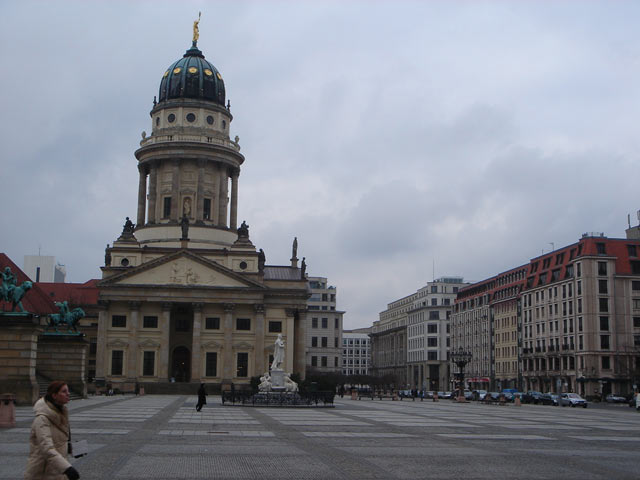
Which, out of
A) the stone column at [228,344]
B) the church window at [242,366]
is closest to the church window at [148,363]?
the stone column at [228,344]

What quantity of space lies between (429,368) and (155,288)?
259 ft

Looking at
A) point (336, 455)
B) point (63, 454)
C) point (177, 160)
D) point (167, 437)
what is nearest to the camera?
point (63, 454)

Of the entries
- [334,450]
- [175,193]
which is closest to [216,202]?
[175,193]

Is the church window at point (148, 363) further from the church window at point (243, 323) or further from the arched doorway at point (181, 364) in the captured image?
the church window at point (243, 323)

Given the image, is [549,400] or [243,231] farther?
[243,231]

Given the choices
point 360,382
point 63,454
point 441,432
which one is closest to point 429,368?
point 360,382

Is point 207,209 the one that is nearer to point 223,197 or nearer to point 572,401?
point 223,197

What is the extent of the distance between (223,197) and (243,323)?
19.1 meters

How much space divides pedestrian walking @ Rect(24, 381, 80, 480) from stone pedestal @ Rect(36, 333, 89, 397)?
47.7 metres

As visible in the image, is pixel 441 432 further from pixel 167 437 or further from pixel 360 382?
pixel 360 382

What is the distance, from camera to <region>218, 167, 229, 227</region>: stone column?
10468 centimetres

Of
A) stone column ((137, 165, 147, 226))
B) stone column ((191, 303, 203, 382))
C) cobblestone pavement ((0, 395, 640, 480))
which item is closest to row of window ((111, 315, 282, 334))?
stone column ((191, 303, 203, 382))

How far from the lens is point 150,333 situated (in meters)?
93.2

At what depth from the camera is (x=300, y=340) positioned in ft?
325
